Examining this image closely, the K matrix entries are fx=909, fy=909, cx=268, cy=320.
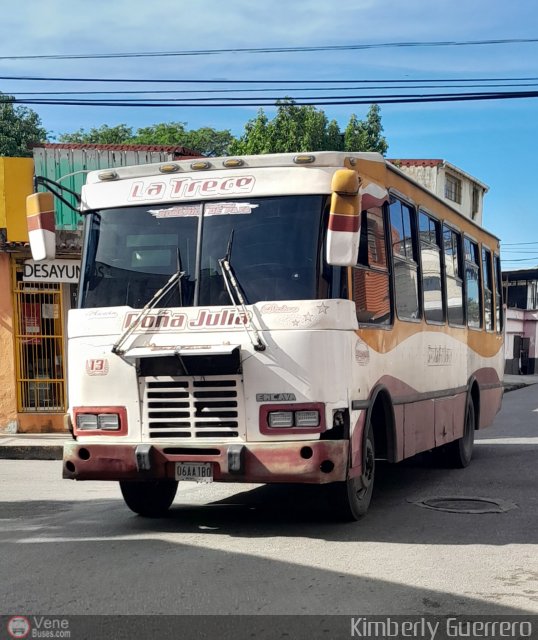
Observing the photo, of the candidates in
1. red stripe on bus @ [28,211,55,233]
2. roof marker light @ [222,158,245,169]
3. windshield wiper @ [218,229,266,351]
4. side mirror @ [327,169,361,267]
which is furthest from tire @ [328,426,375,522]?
red stripe on bus @ [28,211,55,233]

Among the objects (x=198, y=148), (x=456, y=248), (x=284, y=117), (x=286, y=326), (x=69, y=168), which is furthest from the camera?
(x=198, y=148)

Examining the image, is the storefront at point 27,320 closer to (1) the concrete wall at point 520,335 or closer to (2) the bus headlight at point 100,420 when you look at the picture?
(2) the bus headlight at point 100,420

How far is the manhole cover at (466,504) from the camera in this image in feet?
28.5

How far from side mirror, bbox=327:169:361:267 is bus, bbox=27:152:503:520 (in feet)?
0.04

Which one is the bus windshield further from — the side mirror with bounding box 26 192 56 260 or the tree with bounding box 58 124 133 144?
the tree with bounding box 58 124 133 144

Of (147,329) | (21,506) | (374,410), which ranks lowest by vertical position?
(21,506)

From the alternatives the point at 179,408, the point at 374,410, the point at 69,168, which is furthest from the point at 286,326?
the point at 69,168

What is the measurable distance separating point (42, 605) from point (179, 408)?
234cm

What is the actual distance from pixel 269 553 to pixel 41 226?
11.3ft

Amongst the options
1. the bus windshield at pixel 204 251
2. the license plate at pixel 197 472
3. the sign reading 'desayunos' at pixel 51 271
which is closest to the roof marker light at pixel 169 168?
the bus windshield at pixel 204 251

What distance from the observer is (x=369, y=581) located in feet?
19.5
